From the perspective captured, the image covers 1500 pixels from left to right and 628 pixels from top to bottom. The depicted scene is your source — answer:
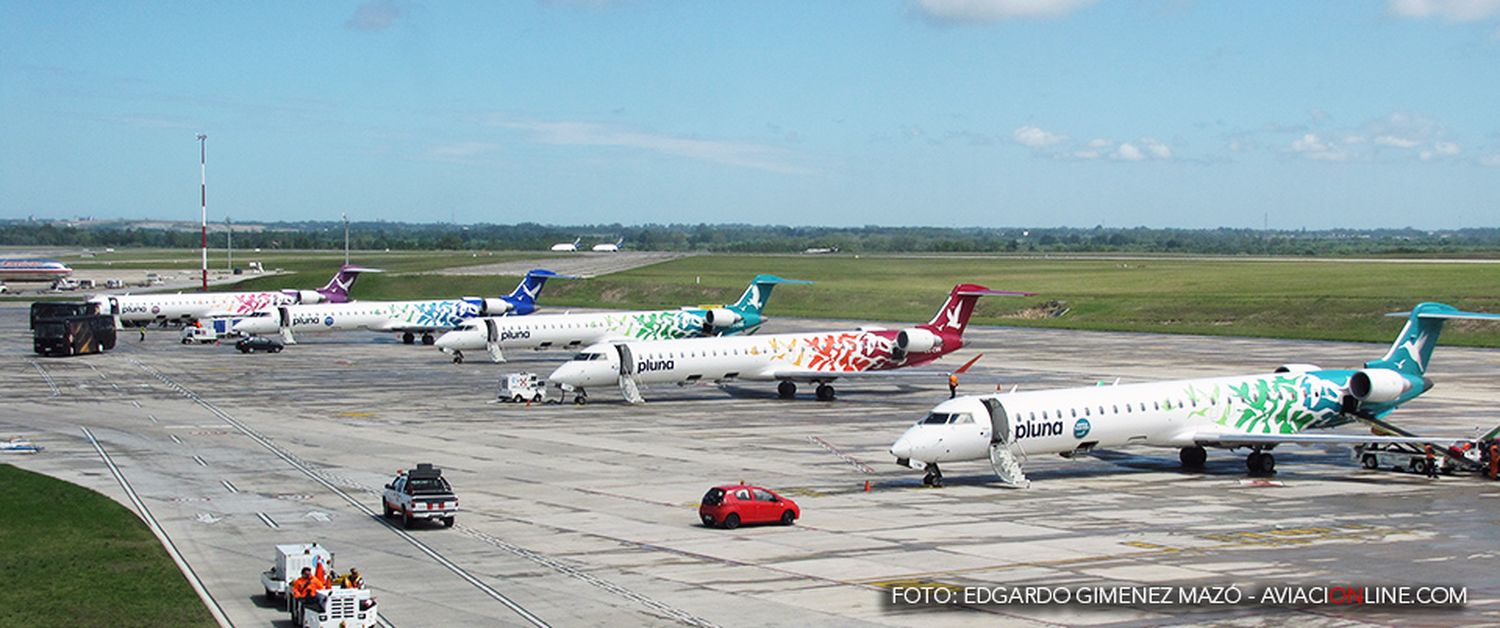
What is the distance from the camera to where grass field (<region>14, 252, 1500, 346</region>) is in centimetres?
Result: 11694

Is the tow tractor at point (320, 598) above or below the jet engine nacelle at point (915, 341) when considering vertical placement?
below

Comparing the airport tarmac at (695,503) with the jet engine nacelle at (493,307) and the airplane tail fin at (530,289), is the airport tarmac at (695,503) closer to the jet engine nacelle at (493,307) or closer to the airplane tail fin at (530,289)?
the jet engine nacelle at (493,307)

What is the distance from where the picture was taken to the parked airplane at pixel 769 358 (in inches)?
2837

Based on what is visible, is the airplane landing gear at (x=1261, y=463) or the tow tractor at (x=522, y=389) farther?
the tow tractor at (x=522, y=389)

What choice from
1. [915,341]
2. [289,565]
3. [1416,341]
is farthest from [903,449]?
[915,341]

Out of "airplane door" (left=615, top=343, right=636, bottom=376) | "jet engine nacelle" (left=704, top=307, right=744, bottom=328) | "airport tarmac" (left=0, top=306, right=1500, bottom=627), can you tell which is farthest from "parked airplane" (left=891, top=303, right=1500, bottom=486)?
"jet engine nacelle" (left=704, top=307, right=744, bottom=328)

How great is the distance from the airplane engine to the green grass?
7162cm

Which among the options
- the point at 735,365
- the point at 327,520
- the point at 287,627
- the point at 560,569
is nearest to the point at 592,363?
the point at 735,365

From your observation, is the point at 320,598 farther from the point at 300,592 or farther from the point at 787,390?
the point at 787,390

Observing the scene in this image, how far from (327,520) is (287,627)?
11.9m

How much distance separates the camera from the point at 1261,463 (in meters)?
48.1

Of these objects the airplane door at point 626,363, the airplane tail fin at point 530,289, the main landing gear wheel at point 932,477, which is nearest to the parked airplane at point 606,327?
the airplane tail fin at point 530,289

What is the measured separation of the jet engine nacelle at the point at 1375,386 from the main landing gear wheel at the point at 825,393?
91.9 ft

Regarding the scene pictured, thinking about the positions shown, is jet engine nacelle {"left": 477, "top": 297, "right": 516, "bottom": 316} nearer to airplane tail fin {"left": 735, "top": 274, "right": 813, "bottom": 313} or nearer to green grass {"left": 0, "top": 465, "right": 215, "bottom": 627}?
airplane tail fin {"left": 735, "top": 274, "right": 813, "bottom": 313}
